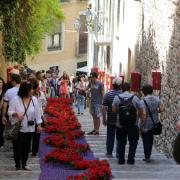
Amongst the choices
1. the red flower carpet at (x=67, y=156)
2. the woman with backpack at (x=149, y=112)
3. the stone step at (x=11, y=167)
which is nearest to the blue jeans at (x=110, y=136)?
the red flower carpet at (x=67, y=156)

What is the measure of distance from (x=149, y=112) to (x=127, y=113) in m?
1.05

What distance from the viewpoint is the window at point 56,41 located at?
53.5 metres

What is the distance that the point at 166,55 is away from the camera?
1516 centimetres

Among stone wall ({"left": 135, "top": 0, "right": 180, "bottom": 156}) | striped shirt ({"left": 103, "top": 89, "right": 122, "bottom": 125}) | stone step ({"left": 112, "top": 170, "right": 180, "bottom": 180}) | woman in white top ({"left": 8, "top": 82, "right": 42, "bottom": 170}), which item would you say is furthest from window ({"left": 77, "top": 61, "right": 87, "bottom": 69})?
woman in white top ({"left": 8, "top": 82, "right": 42, "bottom": 170})

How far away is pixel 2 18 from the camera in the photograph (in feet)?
72.1

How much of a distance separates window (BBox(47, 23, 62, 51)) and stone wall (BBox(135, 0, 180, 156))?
1335 inches

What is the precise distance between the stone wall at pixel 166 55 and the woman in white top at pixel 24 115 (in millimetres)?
2849

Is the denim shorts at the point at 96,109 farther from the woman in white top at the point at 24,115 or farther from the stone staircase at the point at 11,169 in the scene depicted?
the woman in white top at the point at 24,115

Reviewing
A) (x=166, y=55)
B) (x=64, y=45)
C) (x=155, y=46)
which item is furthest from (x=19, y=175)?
(x=64, y=45)

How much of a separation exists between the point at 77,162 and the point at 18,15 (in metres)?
13.0

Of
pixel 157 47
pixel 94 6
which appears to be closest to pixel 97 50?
pixel 94 6

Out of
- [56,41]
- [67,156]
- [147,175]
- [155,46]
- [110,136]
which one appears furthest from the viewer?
[56,41]

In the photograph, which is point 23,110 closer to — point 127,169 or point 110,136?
point 127,169

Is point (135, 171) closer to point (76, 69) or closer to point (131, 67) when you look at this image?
point (131, 67)
